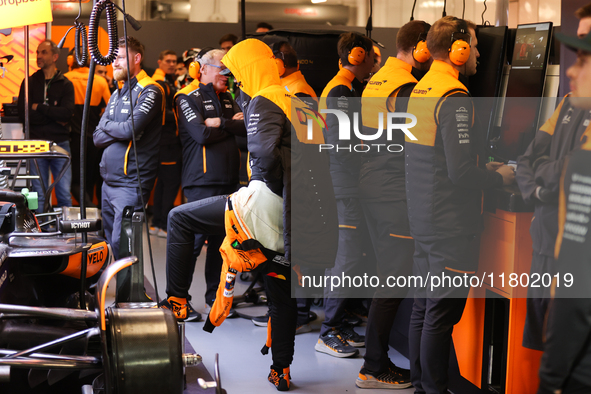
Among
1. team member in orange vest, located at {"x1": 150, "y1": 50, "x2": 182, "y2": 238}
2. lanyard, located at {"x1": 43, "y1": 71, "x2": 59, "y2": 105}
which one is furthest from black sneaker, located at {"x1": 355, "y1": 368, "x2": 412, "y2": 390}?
lanyard, located at {"x1": 43, "y1": 71, "x2": 59, "y2": 105}

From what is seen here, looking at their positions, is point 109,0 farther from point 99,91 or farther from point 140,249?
point 99,91

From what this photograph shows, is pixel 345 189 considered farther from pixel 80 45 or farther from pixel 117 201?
pixel 80 45

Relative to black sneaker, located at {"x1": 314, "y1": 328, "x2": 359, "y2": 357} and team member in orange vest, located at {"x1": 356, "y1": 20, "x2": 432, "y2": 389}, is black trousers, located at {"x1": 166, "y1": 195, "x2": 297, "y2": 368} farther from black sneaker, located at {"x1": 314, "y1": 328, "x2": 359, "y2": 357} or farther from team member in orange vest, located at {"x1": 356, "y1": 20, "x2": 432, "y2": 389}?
black sneaker, located at {"x1": 314, "y1": 328, "x2": 359, "y2": 357}

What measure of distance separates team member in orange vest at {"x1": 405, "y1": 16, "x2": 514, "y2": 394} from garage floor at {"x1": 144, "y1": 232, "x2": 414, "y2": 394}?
0.52 metres

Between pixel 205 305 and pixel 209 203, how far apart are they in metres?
1.32

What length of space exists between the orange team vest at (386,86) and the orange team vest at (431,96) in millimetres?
313

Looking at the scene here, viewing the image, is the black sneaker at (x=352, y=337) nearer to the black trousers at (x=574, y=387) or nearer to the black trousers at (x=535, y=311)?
the black trousers at (x=535, y=311)

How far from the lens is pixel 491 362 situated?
2.54m

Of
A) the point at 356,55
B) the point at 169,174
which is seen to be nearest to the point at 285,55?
the point at 356,55

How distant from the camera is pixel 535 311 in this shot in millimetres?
2219

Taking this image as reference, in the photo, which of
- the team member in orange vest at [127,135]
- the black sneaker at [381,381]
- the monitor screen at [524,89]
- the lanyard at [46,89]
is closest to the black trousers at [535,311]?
the black sneaker at [381,381]

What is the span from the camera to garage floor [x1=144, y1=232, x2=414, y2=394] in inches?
111

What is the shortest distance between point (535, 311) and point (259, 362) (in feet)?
4.64

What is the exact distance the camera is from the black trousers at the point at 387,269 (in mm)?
2777
